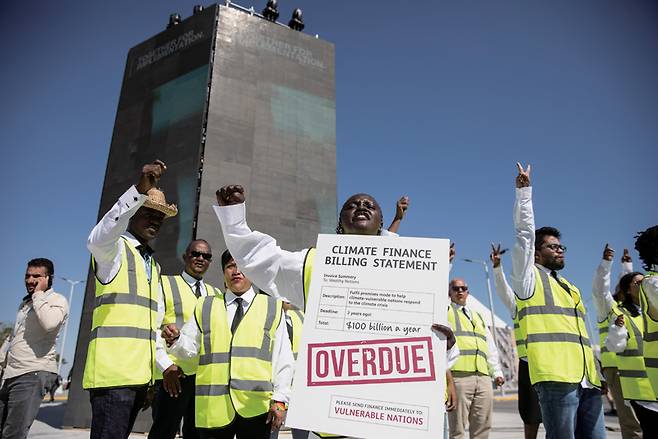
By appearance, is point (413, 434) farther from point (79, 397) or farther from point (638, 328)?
point (79, 397)

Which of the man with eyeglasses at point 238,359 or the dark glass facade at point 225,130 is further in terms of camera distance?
the dark glass facade at point 225,130

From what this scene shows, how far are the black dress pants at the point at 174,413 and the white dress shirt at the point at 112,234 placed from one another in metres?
1.40

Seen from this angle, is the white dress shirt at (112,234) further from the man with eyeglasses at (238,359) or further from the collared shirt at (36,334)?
the collared shirt at (36,334)

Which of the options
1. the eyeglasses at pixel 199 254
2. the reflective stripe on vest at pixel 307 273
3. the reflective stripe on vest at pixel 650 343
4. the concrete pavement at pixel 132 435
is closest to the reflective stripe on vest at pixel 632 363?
the reflective stripe on vest at pixel 650 343

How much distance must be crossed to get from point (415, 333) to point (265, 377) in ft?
5.42

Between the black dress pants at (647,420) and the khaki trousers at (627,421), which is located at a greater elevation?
the black dress pants at (647,420)

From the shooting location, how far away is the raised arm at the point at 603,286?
522 cm

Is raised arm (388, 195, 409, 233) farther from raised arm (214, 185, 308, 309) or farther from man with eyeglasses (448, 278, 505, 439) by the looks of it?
man with eyeglasses (448, 278, 505, 439)

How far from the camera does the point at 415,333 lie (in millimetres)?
1971

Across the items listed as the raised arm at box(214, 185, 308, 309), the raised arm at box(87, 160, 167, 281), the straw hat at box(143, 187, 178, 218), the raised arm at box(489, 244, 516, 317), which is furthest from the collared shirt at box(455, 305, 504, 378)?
the raised arm at box(87, 160, 167, 281)

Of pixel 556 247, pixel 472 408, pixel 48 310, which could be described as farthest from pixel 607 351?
pixel 48 310

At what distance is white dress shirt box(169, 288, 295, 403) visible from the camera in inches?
131

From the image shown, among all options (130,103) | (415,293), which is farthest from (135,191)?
(130,103)

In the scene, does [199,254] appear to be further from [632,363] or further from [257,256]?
[632,363]
